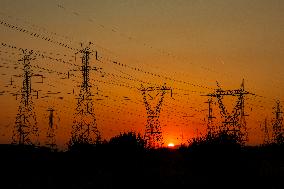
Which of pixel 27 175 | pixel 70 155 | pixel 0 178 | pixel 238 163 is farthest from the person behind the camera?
pixel 70 155

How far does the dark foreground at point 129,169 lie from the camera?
37.0 meters

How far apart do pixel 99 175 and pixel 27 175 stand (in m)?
6.08

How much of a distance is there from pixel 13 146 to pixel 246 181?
24.5 meters

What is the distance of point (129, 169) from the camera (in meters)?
41.8

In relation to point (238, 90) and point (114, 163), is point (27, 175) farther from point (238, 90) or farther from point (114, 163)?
point (238, 90)

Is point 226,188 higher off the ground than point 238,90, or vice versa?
point 238,90

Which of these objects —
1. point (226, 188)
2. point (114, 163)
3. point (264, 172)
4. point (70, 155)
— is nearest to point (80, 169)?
point (114, 163)

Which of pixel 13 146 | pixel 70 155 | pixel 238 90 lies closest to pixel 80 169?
pixel 70 155

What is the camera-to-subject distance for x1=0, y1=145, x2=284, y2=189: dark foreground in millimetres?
36969

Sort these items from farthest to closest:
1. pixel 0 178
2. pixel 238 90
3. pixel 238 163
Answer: pixel 238 90, pixel 238 163, pixel 0 178

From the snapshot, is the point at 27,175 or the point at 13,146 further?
the point at 13,146

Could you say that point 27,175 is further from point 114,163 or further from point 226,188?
point 226,188

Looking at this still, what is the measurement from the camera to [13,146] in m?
49.1

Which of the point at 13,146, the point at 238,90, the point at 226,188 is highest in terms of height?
the point at 238,90
